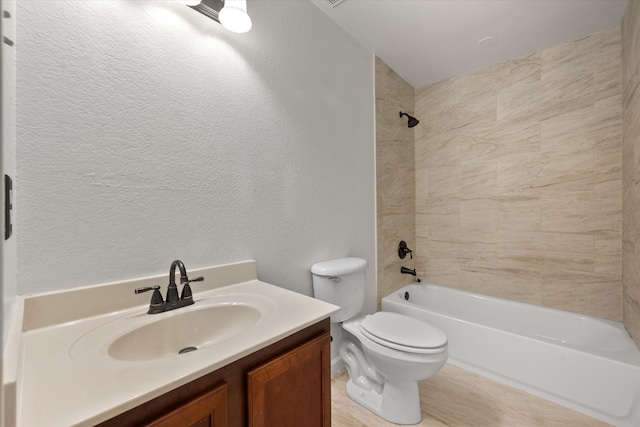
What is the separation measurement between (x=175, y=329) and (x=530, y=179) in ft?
8.36

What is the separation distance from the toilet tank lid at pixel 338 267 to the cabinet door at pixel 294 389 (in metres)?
0.61

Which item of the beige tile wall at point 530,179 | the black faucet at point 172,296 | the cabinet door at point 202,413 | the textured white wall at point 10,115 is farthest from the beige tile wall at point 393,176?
the textured white wall at point 10,115

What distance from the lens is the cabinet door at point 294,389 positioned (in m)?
0.71

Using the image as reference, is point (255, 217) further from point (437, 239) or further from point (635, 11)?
point (635, 11)

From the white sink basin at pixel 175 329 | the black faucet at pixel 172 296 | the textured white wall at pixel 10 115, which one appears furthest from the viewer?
the black faucet at pixel 172 296

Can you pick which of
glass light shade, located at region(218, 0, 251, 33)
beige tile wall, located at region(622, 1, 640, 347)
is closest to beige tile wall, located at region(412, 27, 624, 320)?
beige tile wall, located at region(622, 1, 640, 347)

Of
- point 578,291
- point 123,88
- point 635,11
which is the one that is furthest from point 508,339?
point 123,88

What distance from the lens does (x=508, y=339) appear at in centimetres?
169

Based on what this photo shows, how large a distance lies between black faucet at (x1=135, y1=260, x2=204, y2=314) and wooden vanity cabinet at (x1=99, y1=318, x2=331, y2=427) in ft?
1.26

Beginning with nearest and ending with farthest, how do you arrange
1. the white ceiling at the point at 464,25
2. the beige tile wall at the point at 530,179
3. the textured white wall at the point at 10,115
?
the textured white wall at the point at 10,115
the white ceiling at the point at 464,25
the beige tile wall at the point at 530,179

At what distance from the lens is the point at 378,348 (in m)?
1.42

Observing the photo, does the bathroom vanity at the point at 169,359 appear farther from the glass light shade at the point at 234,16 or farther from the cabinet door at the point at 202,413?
the glass light shade at the point at 234,16

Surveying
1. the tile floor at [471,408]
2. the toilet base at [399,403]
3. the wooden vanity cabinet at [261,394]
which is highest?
the wooden vanity cabinet at [261,394]

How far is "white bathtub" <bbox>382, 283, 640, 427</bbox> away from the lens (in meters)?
1.38
